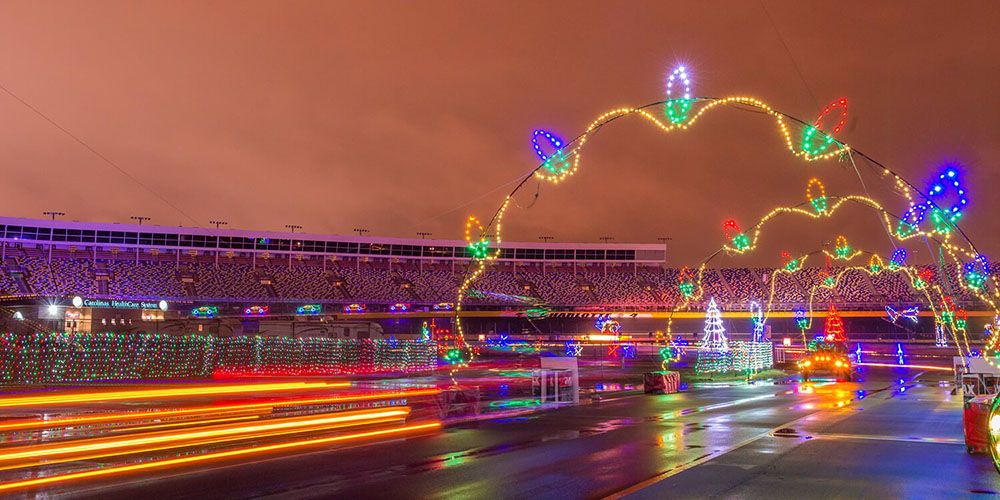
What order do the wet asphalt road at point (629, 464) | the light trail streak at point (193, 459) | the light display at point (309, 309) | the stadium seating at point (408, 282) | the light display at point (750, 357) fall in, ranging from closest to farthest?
the wet asphalt road at point (629, 464)
the light trail streak at point (193, 459)
the light display at point (750, 357)
the light display at point (309, 309)
the stadium seating at point (408, 282)

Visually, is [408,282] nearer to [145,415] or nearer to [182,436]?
[145,415]

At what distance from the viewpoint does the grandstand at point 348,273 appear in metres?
82.1

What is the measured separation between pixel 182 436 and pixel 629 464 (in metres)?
8.18

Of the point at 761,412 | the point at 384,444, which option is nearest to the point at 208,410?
the point at 384,444

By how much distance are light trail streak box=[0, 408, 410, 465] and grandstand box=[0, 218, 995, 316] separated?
192 ft

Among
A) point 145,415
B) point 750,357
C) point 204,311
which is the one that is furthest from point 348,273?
point 145,415

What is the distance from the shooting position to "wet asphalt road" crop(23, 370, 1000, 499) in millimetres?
10734

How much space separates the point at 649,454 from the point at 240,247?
88.9 metres

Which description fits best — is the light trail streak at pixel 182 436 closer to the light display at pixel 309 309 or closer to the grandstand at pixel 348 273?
the grandstand at pixel 348 273

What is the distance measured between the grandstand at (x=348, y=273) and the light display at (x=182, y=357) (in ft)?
108

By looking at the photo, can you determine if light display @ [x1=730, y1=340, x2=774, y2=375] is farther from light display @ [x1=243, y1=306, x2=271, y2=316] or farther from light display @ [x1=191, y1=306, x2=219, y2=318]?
light display @ [x1=191, y1=306, x2=219, y2=318]

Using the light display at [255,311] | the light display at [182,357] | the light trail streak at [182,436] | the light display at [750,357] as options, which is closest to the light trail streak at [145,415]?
the light trail streak at [182,436]

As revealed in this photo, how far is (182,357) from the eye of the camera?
1419 inches

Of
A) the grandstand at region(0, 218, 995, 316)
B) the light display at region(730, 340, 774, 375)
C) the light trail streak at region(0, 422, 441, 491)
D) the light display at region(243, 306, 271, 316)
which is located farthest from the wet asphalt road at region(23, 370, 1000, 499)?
the grandstand at region(0, 218, 995, 316)
